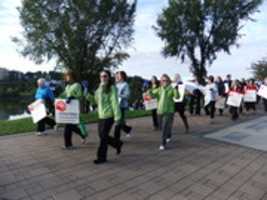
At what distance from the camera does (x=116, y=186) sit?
5430 millimetres

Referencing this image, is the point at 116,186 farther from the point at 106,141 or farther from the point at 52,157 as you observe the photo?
the point at 52,157

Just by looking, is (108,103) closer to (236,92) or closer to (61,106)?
(61,106)

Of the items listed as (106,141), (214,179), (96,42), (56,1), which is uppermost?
(56,1)

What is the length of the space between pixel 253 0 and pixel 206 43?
5127mm

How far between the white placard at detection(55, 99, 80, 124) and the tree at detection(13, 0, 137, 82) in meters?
11.3

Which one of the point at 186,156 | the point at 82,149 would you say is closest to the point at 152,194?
the point at 186,156

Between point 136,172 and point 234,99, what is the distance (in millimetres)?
9318

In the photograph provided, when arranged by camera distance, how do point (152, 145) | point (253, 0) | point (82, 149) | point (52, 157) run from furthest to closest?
1. point (253, 0)
2. point (152, 145)
3. point (82, 149)
4. point (52, 157)

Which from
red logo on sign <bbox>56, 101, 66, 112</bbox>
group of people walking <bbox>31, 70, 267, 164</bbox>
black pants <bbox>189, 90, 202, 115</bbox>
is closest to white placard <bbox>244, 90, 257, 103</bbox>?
black pants <bbox>189, 90, 202, 115</bbox>

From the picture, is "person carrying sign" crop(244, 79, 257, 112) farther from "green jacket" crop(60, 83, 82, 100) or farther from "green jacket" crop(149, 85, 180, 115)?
"green jacket" crop(60, 83, 82, 100)

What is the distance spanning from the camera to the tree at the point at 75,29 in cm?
1880

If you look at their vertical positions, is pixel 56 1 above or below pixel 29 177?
above

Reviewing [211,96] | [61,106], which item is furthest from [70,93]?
[211,96]

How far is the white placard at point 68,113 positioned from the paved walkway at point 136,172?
717 mm
